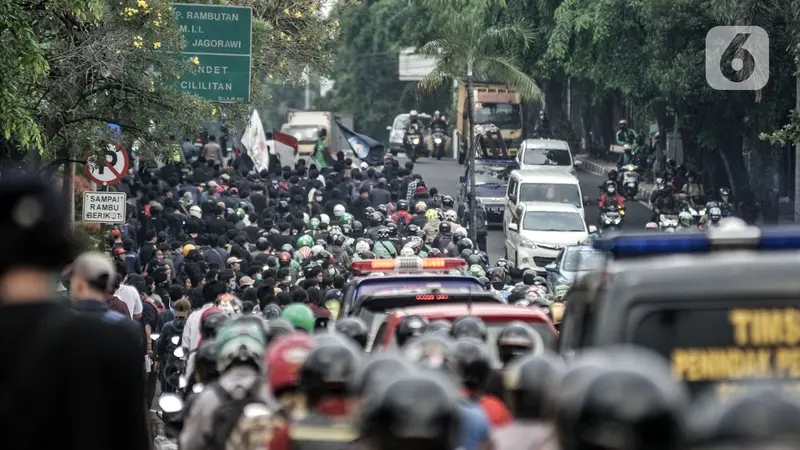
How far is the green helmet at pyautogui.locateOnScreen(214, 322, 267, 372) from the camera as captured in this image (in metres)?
6.46

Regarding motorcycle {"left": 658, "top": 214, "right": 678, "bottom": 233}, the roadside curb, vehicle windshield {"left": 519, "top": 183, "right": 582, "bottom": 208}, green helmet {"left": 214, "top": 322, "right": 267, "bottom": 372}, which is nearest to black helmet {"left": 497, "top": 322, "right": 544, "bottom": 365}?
green helmet {"left": 214, "top": 322, "right": 267, "bottom": 372}

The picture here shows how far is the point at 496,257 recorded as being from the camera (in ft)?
113

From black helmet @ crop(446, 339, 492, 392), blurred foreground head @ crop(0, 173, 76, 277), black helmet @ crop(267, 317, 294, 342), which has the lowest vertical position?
black helmet @ crop(267, 317, 294, 342)

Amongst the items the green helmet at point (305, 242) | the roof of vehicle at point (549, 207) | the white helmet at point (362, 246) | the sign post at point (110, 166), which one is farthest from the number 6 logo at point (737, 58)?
the sign post at point (110, 166)

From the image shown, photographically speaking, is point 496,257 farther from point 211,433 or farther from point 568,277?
point 211,433

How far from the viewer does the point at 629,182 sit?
41938mm

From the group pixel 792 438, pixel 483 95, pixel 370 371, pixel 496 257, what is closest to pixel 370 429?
pixel 370 371

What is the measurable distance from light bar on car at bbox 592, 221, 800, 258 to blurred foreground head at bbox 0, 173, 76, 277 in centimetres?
216

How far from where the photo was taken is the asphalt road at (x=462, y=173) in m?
37.7

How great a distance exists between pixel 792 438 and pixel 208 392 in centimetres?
353

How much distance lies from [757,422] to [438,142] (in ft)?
177

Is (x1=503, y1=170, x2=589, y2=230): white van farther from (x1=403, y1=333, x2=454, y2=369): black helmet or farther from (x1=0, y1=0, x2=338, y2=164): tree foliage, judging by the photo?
(x1=403, y1=333, x2=454, y2=369): black helmet

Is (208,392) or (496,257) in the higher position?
(208,392)

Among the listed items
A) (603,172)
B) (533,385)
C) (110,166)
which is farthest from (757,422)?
(603,172)
